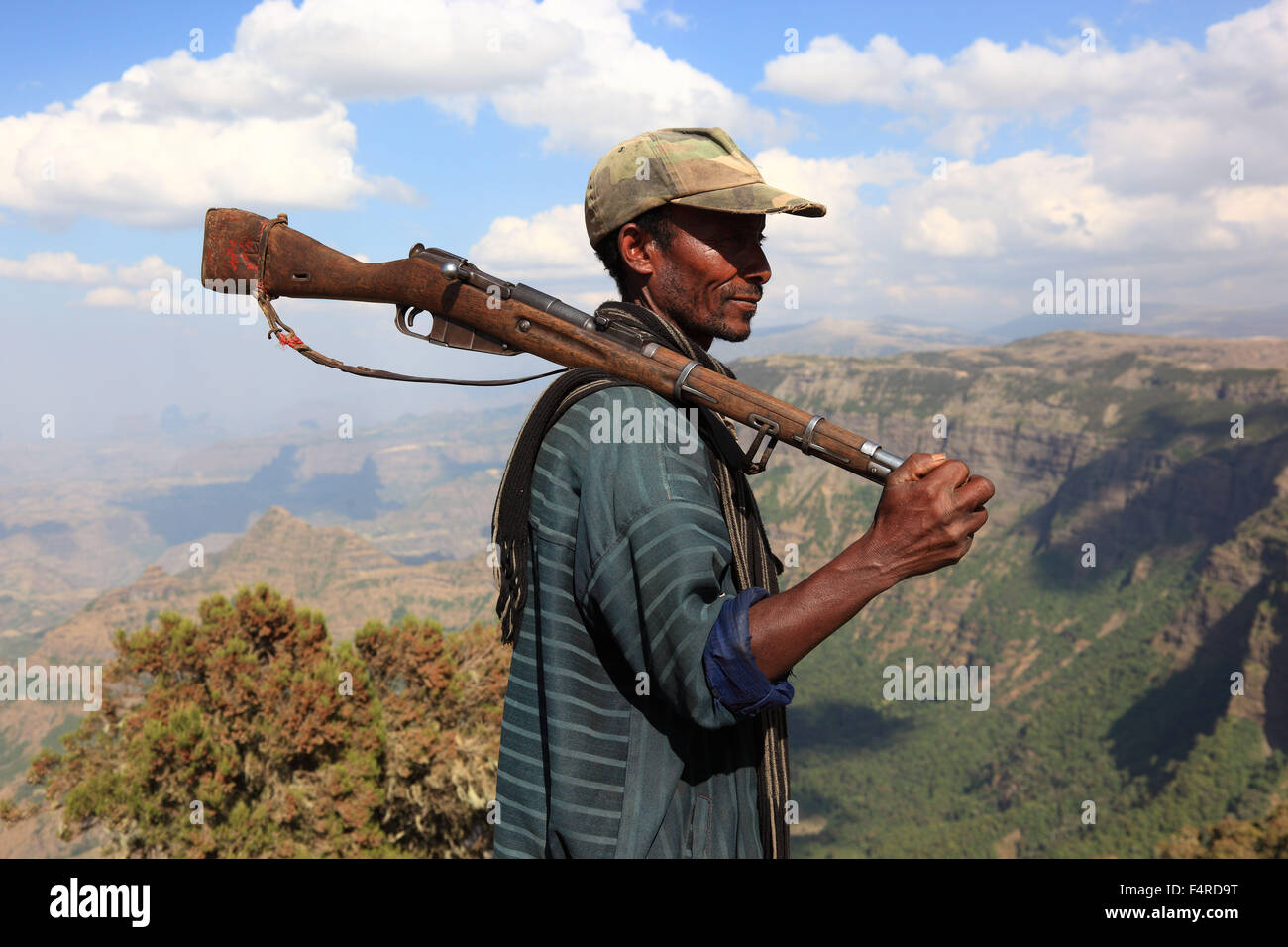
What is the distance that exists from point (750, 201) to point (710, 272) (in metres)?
0.30

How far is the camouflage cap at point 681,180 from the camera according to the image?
3.01 m

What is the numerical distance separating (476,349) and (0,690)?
42.1 ft

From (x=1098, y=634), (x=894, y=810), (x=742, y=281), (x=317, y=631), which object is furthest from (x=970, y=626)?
(x=742, y=281)

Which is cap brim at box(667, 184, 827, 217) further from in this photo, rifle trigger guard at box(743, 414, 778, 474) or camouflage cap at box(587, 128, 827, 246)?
rifle trigger guard at box(743, 414, 778, 474)

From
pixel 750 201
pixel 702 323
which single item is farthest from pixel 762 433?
pixel 750 201

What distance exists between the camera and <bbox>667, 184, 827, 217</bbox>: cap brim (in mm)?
A: 2975

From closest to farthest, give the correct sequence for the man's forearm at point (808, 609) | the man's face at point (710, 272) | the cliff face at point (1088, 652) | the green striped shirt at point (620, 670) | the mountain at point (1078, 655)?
the man's forearm at point (808, 609)
the green striped shirt at point (620, 670)
the man's face at point (710, 272)
the mountain at point (1078, 655)
the cliff face at point (1088, 652)

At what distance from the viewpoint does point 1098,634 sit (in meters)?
149

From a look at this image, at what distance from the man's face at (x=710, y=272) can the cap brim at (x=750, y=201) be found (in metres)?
0.10

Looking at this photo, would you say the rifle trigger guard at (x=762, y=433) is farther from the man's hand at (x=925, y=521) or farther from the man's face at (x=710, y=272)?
the man's hand at (x=925, y=521)

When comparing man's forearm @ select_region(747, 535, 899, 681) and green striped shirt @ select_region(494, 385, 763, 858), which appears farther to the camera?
green striped shirt @ select_region(494, 385, 763, 858)

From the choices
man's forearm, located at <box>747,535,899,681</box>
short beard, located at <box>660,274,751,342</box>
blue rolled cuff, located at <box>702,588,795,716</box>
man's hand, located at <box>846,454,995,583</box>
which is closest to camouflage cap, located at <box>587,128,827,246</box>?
short beard, located at <box>660,274,751,342</box>

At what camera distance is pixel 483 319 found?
11.1ft

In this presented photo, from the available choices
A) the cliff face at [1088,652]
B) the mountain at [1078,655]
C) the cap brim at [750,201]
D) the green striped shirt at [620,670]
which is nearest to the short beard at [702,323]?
the cap brim at [750,201]
